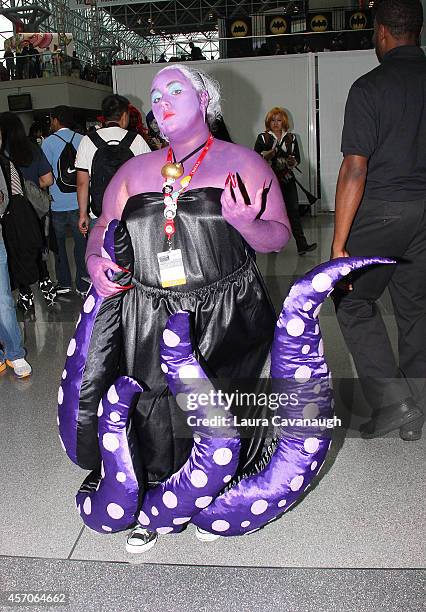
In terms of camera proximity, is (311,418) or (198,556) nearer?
(311,418)

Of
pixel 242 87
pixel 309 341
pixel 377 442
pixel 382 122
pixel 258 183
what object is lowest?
pixel 377 442

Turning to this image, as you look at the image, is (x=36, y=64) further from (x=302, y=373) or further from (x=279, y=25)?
(x=302, y=373)

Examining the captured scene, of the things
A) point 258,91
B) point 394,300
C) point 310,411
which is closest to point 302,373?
point 310,411

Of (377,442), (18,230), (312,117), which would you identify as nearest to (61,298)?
(18,230)

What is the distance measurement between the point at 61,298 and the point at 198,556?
3648 millimetres

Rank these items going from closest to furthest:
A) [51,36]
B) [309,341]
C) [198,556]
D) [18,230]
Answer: [309,341] → [198,556] → [18,230] → [51,36]

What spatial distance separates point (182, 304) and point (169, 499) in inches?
21.5

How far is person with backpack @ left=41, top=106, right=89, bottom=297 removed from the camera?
5.05m

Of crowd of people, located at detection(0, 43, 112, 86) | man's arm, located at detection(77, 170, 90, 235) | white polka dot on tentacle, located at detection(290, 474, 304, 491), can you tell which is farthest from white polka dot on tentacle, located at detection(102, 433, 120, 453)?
crowd of people, located at detection(0, 43, 112, 86)

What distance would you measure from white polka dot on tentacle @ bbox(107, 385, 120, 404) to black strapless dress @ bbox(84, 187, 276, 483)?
148 mm

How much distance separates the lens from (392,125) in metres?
2.43

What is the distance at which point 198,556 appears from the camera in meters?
1.97

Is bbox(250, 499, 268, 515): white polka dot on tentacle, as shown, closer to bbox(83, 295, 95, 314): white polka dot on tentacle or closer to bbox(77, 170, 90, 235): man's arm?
bbox(83, 295, 95, 314): white polka dot on tentacle

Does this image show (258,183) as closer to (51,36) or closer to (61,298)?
(61,298)
